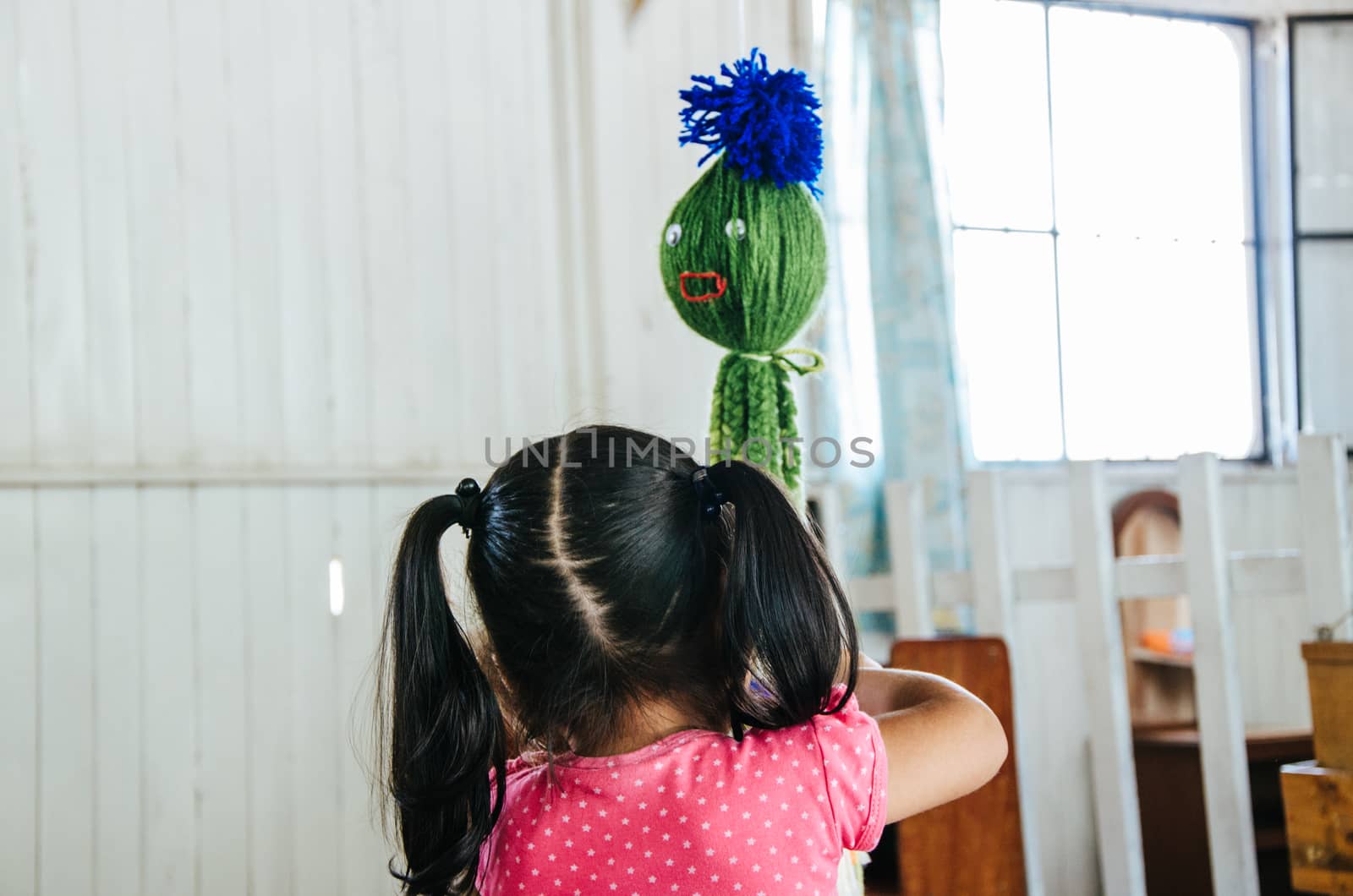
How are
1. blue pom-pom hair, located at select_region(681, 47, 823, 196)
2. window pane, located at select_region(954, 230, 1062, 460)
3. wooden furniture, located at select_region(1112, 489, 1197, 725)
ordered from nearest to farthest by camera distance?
blue pom-pom hair, located at select_region(681, 47, 823, 196), wooden furniture, located at select_region(1112, 489, 1197, 725), window pane, located at select_region(954, 230, 1062, 460)

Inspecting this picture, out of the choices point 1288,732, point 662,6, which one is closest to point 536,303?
point 662,6

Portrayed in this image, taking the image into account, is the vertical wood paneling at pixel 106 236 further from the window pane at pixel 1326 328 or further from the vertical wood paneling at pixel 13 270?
the window pane at pixel 1326 328

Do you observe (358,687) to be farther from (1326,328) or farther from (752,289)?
(1326,328)

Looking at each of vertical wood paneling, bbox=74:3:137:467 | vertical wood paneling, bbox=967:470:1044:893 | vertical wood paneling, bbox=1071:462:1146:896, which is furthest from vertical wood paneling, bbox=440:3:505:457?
vertical wood paneling, bbox=1071:462:1146:896

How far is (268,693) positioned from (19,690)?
0.35 metres

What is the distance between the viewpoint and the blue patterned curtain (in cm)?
238

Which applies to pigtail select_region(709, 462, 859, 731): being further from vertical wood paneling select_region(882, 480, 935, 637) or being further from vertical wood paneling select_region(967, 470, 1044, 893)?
vertical wood paneling select_region(882, 480, 935, 637)

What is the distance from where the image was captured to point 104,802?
1.77 meters

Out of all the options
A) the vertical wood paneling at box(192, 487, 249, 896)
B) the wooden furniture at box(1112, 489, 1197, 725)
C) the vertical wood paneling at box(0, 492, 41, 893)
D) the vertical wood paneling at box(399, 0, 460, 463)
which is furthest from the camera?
the wooden furniture at box(1112, 489, 1197, 725)

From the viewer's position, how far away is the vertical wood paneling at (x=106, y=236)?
183cm

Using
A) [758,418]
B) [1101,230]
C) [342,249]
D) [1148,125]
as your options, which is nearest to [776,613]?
[758,418]

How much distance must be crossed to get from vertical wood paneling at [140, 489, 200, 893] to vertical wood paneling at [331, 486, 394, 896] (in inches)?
9.0

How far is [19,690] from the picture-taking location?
1.74m

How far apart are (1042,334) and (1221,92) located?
83 cm
